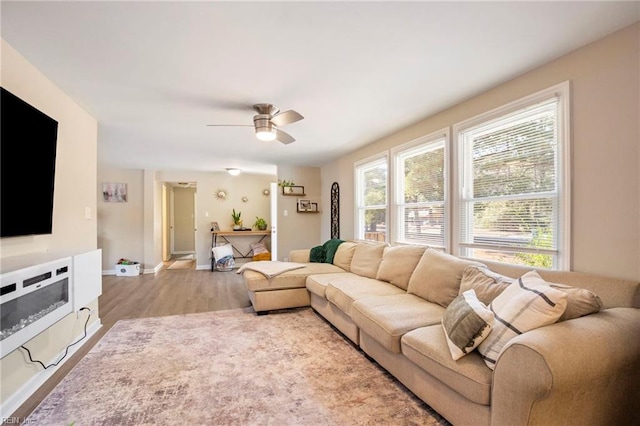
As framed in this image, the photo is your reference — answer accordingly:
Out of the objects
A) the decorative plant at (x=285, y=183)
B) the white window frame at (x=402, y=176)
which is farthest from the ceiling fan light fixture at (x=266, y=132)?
the decorative plant at (x=285, y=183)

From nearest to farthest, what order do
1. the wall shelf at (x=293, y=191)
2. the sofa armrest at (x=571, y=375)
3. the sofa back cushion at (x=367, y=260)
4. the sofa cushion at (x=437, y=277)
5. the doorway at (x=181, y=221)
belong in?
1. the sofa armrest at (x=571, y=375)
2. the sofa cushion at (x=437, y=277)
3. the sofa back cushion at (x=367, y=260)
4. the wall shelf at (x=293, y=191)
5. the doorway at (x=181, y=221)

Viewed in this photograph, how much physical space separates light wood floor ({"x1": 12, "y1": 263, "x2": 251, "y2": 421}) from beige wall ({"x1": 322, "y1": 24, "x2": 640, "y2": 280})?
369 centimetres

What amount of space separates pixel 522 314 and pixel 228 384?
6.32 ft

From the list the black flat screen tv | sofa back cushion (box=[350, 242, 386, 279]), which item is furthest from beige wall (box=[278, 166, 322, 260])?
the black flat screen tv

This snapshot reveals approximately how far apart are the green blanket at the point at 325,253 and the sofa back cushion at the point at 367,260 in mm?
589

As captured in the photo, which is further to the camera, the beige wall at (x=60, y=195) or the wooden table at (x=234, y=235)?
the wooden table at (x=234, y=235)

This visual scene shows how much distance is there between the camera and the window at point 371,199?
420 cm

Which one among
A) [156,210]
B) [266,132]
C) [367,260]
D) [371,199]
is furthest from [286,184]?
[156,210]

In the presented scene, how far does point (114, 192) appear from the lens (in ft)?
20.6

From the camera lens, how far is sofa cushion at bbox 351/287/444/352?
6.48 feet

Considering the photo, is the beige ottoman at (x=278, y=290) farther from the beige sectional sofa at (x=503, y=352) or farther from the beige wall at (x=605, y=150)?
Result: the beige wall at (x=605, y=150)

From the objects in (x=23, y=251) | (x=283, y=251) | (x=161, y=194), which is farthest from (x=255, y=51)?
(x=161, y=194)

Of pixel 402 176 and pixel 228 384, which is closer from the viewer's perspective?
pixel 228 384

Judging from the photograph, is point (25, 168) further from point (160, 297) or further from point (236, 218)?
point (236, 218)
